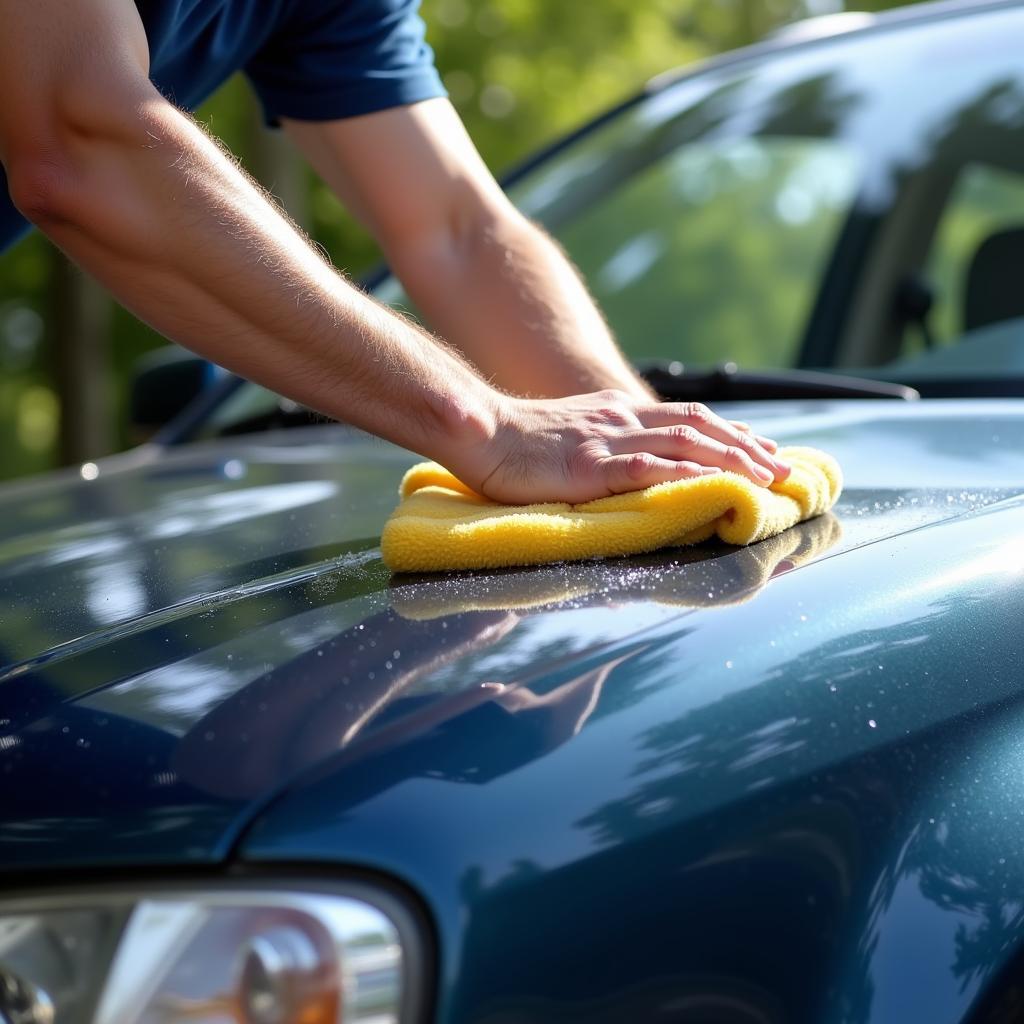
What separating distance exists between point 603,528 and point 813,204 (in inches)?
57.7

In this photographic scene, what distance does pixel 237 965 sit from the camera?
978 mm

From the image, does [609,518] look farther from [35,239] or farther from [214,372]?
[35,239]

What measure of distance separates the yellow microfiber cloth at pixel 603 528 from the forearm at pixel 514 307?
1.94 feet

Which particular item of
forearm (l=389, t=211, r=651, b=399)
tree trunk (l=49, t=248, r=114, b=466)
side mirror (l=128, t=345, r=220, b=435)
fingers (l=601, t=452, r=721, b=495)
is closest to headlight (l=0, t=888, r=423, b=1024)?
fingers (l=601, t=452, r=721, b=495)

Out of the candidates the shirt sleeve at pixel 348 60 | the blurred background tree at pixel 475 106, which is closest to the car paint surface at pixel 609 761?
the shirt sleeve at pixel 348 60

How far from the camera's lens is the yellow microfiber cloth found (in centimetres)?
143

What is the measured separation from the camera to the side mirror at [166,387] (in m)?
2.82

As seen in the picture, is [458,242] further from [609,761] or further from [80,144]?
[609,761]

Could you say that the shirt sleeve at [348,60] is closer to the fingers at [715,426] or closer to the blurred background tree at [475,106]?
the fingers at [715,426]

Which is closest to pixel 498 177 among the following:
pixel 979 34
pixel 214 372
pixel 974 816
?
pixel 214 372

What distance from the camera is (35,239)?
10.1m

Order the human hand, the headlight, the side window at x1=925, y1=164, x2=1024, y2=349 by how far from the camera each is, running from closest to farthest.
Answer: the headlight < the human hand < the side window at x1=925, y1=164, x2=1024, y2=349

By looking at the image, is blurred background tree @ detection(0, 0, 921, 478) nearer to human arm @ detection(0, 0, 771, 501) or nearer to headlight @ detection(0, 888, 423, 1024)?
human arm @ detection(0, 0, 771, 501)

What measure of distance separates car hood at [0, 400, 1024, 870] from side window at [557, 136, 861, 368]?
0.86 meters
